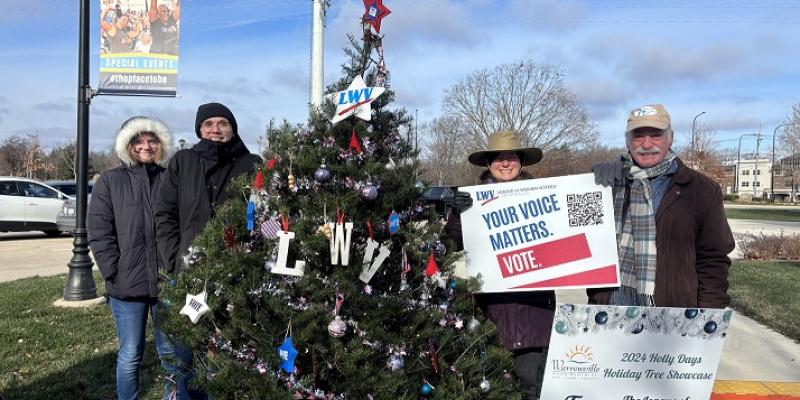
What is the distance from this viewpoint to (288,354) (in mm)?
2459

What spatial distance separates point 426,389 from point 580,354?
2.62 feet

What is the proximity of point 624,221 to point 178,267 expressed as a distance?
255 centimetres

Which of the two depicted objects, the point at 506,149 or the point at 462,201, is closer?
the point at 462,201

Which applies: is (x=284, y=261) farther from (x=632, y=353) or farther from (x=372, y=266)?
(x=632, y=353)

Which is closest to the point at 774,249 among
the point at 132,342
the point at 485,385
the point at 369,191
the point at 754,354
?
the point at 754,354

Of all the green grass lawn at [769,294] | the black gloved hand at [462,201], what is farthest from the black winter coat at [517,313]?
the green grass lawn at [769,294]

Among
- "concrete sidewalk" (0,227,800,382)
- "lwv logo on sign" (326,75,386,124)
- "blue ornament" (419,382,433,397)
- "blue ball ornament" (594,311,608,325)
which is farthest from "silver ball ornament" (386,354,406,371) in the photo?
"concrete sidewalk" (0,227,800,382)

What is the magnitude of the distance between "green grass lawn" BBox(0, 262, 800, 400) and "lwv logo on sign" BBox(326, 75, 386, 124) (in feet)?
8.41

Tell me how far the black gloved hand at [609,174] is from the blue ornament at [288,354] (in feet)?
5.72

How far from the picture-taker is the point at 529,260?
9.93ft

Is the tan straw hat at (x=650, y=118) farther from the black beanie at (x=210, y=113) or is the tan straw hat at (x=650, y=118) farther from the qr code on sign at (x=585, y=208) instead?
the black beanie at (x=210, y=113)

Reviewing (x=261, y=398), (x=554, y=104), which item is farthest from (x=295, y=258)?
(x=554, y=104)

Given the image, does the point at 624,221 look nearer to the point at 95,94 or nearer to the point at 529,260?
the point at 529,260

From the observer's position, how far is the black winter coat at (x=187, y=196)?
10.8 ft
